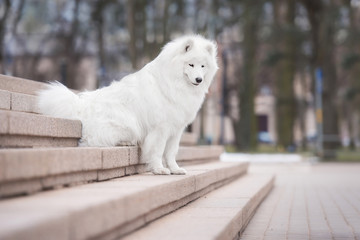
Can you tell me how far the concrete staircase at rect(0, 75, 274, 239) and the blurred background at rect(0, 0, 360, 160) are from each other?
667 inches

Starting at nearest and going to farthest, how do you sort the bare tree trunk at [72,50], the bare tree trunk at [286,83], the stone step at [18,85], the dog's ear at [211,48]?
the dog's ear at [211,48] < the stone step at [18,85] < the bare tree trunk at [286,83] < the bare tree trunk at [72,50]

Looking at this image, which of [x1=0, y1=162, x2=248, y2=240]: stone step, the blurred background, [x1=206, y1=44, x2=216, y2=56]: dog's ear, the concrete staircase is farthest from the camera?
the blurred background

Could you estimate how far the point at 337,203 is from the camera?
10.1 meters

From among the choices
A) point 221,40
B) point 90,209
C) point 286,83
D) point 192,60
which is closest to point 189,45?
point 192,60

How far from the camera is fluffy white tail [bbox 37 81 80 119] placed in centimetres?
722

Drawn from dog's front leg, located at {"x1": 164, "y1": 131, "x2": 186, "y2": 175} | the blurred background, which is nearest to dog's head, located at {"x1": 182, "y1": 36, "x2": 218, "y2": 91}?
dog's front leg, located at {"x1": 164, "y1": 131, "x2": 186, "y2": 175}

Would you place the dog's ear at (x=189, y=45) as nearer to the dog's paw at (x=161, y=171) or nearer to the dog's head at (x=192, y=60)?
the dog's head at (x=192, y=60)

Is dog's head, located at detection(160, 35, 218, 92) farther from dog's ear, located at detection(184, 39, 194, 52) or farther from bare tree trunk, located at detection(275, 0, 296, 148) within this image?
bare tree trunk, located at detection(275, 0, 296, 148)

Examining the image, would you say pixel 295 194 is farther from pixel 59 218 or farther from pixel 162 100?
pixel 59 218

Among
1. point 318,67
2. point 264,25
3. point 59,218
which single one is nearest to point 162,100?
point 59,218

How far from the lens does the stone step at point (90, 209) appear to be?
3150 mm

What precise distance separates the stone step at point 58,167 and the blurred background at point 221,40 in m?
17.4

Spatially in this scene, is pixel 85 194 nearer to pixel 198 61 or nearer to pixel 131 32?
pixel 198 61

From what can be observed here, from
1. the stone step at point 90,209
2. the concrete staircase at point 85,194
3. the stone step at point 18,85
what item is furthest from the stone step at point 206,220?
the stone step at point 18,85
